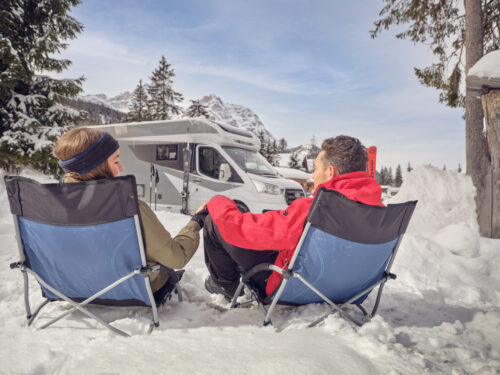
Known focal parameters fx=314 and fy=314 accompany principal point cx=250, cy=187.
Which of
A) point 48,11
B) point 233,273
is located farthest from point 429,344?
point 48,11

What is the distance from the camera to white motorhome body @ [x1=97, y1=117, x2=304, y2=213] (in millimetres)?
8133

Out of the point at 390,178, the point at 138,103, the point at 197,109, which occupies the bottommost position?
the point at 390,178

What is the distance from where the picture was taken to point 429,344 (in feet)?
6.61

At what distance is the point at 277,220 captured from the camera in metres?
2.07

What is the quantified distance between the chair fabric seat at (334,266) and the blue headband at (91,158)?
4.71 ft

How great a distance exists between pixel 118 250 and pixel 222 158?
6675mm

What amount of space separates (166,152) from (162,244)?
7.74 m

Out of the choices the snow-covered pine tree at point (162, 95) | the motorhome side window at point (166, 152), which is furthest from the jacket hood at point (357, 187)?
the snow-covered pine tree at point (162, 95)

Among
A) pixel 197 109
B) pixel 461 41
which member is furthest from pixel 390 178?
pixel 461 41

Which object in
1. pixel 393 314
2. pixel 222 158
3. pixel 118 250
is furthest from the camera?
pixel 222 158

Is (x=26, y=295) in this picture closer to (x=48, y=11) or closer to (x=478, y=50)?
(x=478, y=50)

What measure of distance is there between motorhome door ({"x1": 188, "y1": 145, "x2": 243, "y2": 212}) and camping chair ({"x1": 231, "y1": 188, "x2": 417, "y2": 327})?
597 centimetres

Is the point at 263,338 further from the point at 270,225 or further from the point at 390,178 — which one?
the point at 390,178

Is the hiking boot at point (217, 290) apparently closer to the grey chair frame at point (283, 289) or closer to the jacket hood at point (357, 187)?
the grey chair frame at point (283, 289)
